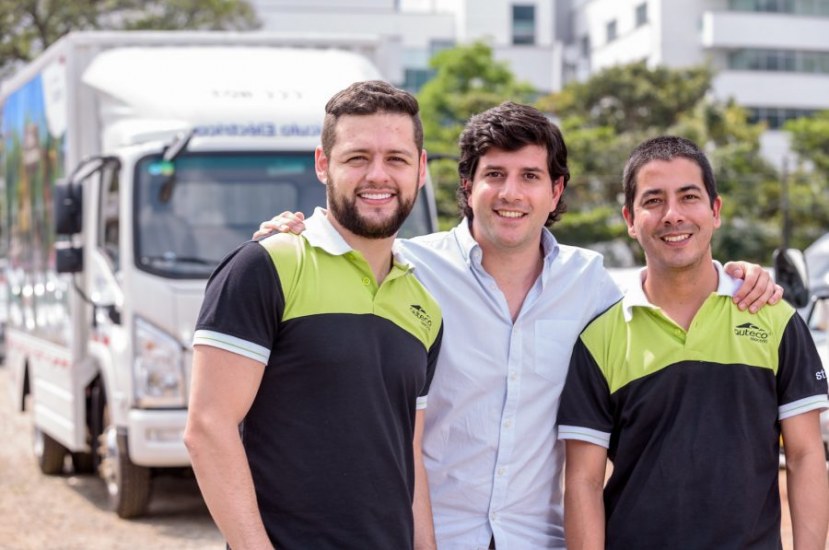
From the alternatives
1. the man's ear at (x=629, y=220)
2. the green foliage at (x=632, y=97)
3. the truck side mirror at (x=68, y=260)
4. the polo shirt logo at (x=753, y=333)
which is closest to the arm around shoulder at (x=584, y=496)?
the polo shirt logo at (x=753, y=333)

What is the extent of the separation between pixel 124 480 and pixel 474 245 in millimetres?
6156

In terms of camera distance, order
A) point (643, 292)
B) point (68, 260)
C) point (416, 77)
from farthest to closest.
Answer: point (416, 77)
point (68, 260)
point (643, 292)

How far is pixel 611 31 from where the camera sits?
69.4 metres

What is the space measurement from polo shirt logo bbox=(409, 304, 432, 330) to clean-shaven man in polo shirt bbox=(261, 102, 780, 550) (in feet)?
0.94

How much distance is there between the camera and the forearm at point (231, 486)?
332cm

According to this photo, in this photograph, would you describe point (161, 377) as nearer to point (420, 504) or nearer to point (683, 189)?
point (420, 504)

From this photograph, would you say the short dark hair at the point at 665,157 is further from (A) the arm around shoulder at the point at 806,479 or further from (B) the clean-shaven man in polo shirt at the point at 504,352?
(A) the arm around shoulder at the point at 806,479

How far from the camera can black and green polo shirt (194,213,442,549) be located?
3.38 m

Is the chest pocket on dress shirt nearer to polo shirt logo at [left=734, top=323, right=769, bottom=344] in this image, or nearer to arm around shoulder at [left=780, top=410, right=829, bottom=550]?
A: polo shirt logo at [left=734, top=323, right=769, bottom=344]

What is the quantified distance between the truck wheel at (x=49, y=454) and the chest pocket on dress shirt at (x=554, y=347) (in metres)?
8.87

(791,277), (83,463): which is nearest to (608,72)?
(83,463)

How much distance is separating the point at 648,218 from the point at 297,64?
260 inches

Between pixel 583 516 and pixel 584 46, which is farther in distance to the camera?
pixel 584 46

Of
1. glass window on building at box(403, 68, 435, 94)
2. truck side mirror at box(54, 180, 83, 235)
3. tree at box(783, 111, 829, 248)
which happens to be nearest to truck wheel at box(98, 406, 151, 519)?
truck side mirror at box(54, 180, 83, 235)
